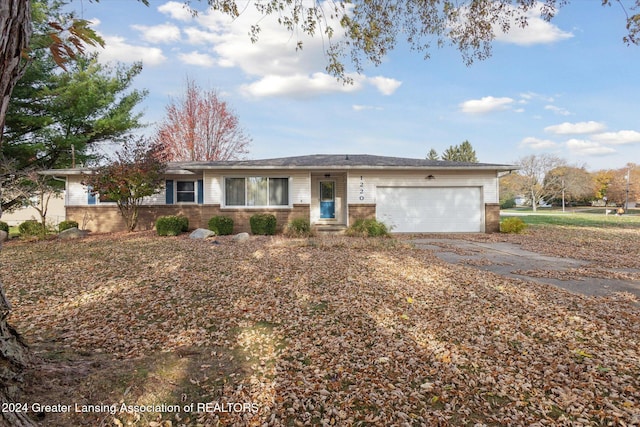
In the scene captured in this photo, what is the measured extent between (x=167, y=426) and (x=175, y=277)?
407 cm

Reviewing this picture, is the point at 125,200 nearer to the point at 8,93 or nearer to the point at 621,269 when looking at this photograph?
the point at 8,93

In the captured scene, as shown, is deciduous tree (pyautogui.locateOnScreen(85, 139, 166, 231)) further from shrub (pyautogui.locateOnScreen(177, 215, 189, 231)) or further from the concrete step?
the concrete step

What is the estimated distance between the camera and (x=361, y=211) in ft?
48.0

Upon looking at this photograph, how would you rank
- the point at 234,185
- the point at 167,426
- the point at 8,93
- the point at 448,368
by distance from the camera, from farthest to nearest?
the point at 234,185 < the point at 448,368 < the point at 167,426 < the point at 8,93

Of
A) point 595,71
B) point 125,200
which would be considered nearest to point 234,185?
point 125,200

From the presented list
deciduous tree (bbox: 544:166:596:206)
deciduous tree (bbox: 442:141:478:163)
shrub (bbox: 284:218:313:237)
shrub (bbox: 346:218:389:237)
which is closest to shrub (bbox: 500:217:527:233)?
shrub (bbox: 346:218:389:237)

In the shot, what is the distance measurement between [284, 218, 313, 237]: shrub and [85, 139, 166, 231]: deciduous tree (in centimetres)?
565

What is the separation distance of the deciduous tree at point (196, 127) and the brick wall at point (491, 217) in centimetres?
1938

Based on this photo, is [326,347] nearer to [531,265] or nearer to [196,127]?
[531,265]

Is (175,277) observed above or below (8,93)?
below

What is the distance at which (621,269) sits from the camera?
7434 millimetres

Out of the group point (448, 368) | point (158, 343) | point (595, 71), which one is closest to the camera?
point (448, 368)

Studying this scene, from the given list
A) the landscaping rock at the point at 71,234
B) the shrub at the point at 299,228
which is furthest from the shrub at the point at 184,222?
the shrub at the point at 299,228

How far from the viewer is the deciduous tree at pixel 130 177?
12.8m
